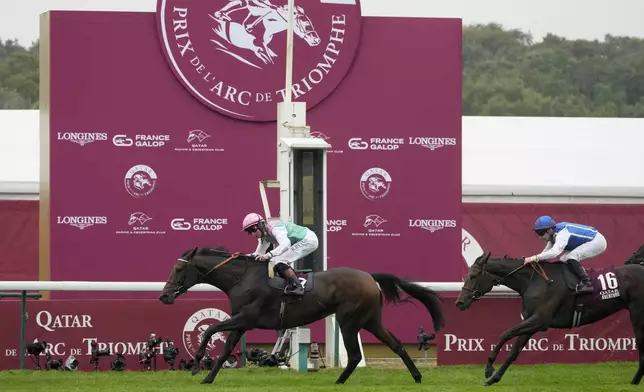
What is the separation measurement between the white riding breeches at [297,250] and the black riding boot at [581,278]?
2.17 meters

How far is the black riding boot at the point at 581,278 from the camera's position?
12242 mm

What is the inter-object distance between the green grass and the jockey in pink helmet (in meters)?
0.87

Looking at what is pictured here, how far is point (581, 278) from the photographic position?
12312 millimetres

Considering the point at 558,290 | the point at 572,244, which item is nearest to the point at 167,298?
the point at 558,290

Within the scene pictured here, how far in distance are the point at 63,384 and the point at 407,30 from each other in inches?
224

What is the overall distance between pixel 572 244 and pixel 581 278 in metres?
0.33

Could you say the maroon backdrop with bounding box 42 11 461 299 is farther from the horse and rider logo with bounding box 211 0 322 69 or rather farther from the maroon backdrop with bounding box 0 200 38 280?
the maroon backdrop with bounding box 0 200 38 280

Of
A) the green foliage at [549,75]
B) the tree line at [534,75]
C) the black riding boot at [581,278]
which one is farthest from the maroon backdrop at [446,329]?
the green foliage at [549,75]

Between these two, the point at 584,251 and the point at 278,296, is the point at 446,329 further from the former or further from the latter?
the point at 278,296

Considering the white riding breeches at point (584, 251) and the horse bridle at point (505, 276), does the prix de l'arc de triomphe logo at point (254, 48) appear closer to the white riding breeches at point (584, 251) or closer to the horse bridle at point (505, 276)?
the horse bridle at point (505, 276)

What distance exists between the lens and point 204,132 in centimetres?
1520

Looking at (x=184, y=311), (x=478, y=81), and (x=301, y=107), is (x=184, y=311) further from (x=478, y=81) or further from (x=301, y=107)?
(x=478, y=81)

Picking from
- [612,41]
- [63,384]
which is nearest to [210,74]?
[63,384]

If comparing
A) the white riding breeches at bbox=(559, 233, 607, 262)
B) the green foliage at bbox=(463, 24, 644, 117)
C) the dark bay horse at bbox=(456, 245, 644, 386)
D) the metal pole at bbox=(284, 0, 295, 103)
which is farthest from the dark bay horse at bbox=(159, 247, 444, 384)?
the green foliage at bbox=(463, 24, 644, 117)
